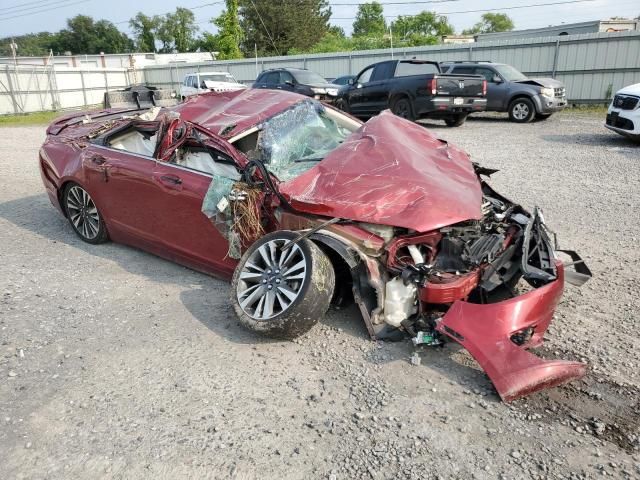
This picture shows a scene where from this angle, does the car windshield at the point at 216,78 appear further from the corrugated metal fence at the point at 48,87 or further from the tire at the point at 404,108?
the tire at the point at 404,108

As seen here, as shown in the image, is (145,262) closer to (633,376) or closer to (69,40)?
(633,376)

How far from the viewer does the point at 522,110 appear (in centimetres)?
1534

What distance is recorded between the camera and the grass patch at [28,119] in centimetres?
2122

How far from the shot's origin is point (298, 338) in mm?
3887

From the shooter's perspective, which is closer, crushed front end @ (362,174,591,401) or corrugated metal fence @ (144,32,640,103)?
crushed front end @ (362,174,591,401)

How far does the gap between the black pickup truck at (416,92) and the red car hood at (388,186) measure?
948 cm


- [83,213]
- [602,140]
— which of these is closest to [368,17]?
[602,140]

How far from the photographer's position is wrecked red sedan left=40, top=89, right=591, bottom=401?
3.53 meters

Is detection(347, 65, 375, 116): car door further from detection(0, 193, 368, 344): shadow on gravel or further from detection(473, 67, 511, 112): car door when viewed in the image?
detection(0, 193, 368, 344): shadow on gravel

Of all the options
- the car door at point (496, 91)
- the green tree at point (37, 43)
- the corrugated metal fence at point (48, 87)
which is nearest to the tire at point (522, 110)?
the car door at point (496, 91)

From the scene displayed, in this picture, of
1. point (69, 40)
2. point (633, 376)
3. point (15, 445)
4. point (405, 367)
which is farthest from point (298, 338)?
point (69, 40)

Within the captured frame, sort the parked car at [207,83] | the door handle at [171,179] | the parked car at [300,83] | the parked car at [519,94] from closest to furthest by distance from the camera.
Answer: the door handle at [171,179], the parked car at [519,94], the parked car at [300,83], the parked car at [207,83]

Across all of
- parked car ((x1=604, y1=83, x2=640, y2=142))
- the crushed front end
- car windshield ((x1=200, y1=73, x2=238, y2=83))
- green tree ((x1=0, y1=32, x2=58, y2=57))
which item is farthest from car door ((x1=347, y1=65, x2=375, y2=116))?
green tree ((x1=0, y1=32, x2=58, y2=57))

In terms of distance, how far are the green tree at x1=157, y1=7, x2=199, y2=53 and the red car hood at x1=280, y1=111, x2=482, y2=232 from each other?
81685 millimetres
